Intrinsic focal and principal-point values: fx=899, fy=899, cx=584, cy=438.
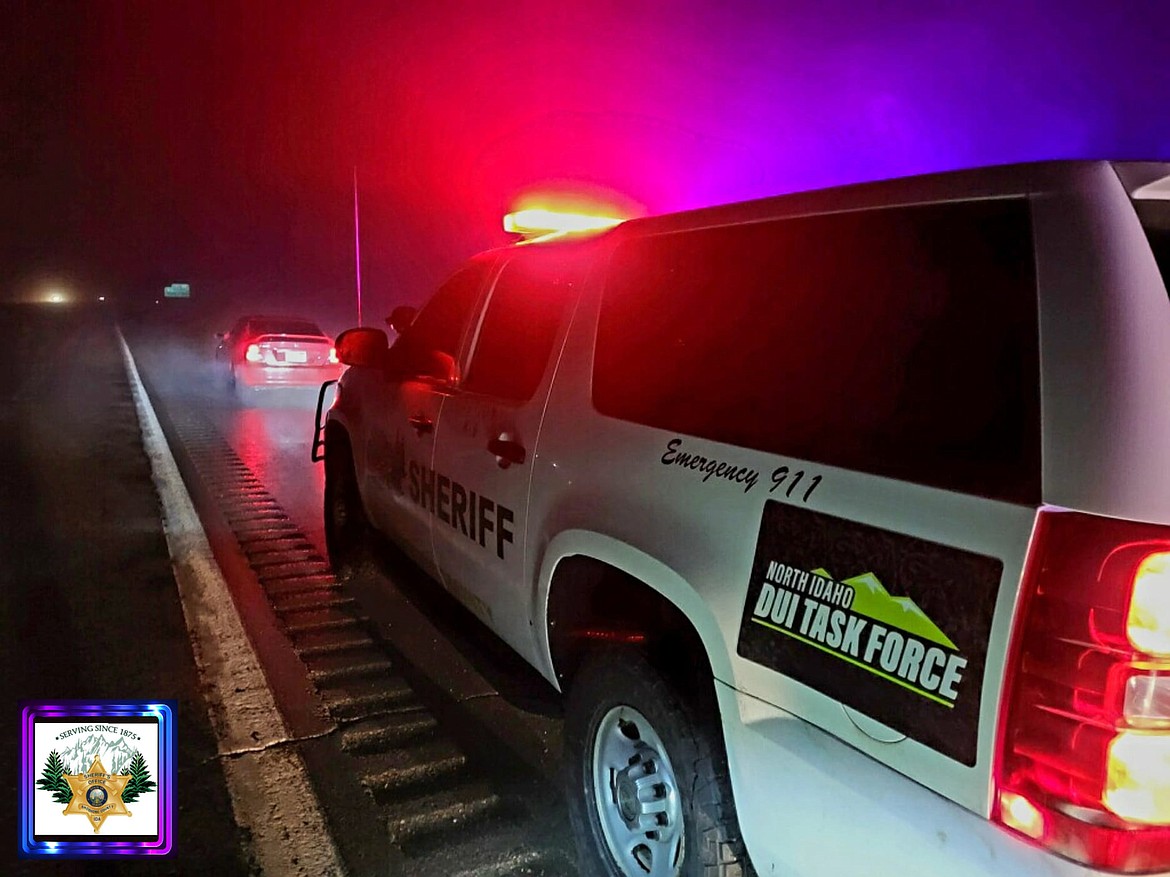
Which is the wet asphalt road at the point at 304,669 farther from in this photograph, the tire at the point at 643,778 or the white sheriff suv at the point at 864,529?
the white sheriff suv at the point at 864,529

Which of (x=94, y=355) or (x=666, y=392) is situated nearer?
A: (x=666, y=392)

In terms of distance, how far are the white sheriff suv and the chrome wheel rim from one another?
0.01 meters

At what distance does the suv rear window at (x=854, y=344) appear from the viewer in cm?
160

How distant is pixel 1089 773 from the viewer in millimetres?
1410

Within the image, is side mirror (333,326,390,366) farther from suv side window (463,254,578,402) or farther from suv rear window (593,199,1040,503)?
suv rear window (593,199,1040,503)

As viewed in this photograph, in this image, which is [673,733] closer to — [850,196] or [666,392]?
[666,392]

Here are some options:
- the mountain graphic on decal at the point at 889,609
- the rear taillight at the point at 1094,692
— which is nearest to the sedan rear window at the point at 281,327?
the mountain graphic on decal at the point at 889,609

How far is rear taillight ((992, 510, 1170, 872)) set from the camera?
137 cm

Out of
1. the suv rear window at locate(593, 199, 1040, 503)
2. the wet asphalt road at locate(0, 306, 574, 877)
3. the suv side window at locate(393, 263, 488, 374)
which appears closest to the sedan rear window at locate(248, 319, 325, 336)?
the wet asphalt road at locate(0, 306, 574, 877)

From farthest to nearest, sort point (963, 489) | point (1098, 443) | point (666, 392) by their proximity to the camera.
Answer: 1. point (666, 392)
2. point (963, 489)
3. point (1098, 443)

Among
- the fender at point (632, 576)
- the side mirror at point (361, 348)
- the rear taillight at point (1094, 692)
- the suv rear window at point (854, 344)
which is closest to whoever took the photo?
the rear taillight at point (1094, 692)

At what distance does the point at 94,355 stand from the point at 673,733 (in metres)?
26.4

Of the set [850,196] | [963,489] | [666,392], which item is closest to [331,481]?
[666,392]

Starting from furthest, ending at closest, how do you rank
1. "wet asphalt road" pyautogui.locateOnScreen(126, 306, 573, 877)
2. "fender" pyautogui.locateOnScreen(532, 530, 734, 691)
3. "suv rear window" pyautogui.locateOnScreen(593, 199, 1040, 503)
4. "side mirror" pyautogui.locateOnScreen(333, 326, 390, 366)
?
"side mirror" pyautogui.locateOnScreen(333, 326, 390, 366) → "wet asphalt road" pyautogui.locateOnScreen(126, 306, 573, 877) → "fender" pyautogui.locateOnScreen(532, 530, 734, 691) → "suv rear window" pyautogui.locateOnScreen(593, 199, 1040, 503)
